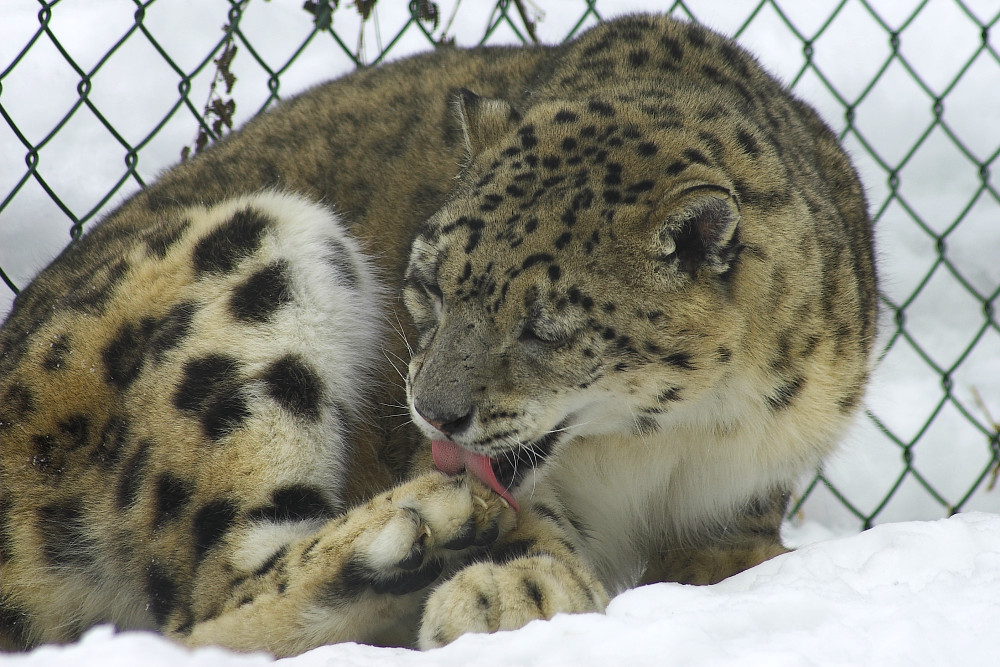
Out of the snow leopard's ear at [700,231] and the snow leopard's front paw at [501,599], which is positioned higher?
the snow leopard's ear at [700,231]

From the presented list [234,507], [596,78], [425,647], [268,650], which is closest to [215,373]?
[234,507]

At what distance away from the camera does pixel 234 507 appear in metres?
2.67

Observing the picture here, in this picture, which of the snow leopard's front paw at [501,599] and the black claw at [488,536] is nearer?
the snow leopard's front paw at [501,599]

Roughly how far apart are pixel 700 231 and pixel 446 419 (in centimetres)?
80

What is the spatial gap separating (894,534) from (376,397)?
1523 mm

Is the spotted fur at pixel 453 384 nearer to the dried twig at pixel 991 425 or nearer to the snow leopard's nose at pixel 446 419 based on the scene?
the snow leopard's nose at pixel 446 419

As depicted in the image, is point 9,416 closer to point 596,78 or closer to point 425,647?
point 425,647

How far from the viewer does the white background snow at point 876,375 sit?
76.7 inches

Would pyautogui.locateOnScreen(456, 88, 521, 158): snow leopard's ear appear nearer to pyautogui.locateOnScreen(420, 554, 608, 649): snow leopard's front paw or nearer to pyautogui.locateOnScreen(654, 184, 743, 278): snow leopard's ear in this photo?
pyautogui.locateOnScreen(654, 184, 743, 278): snow leopard's ear

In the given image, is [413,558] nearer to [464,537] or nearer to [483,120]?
[464,537]

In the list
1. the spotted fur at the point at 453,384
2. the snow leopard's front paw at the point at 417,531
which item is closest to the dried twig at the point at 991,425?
the spotted fur at the point at 453,384

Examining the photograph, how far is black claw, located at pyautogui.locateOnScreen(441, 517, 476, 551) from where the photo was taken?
8.64 feet

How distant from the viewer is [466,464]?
2832mm

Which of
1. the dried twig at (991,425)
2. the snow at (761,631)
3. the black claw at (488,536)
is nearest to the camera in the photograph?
the snow at (761,631)
